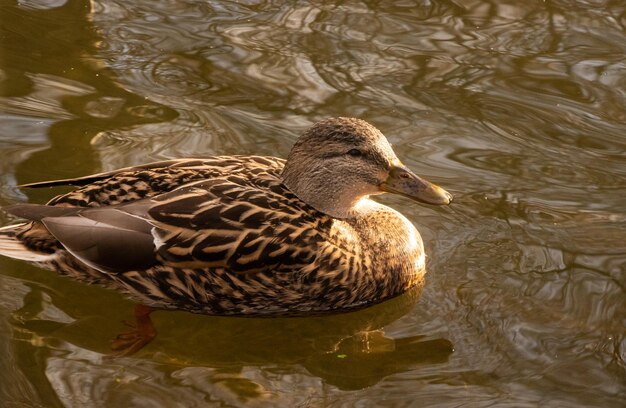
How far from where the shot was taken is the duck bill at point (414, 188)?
6.51m

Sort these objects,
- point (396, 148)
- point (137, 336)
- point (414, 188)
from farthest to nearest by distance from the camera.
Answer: point (396, 148), point (414, 188), point (137, 336)

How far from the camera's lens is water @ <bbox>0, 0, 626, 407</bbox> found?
5.83 meters

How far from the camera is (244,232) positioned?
244 inches

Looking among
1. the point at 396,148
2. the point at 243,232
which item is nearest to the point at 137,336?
the point at 243,232

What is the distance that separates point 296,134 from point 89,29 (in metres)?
2.30

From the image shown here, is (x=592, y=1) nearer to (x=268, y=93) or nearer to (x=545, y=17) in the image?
(x=545, y=17)

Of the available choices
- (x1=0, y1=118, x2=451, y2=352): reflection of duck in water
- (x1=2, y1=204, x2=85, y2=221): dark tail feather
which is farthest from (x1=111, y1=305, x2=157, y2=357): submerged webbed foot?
(x1=2, y1=204, x2=85, y2=221): dark tail feather

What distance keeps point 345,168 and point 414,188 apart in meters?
0.43

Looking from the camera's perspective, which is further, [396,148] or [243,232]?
[396,148]

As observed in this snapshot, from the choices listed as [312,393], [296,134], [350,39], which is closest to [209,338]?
[312,393]

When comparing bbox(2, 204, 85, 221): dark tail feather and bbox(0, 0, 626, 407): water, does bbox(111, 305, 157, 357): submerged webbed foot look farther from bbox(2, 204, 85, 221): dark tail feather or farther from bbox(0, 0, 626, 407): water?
bbox(2, 204, 85, 221): dark tail feather

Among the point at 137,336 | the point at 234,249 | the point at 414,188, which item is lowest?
the point at 137,336

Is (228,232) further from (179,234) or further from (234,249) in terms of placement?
(179,234)

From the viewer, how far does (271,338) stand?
6234 mm
